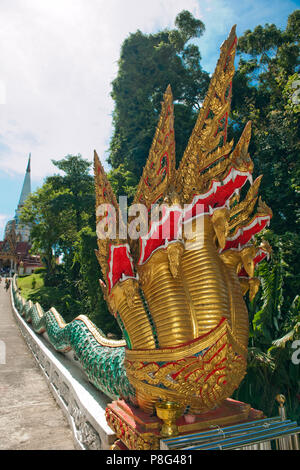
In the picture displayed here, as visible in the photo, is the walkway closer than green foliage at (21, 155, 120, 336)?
Yes

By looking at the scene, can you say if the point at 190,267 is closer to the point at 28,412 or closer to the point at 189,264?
the point at 189,264

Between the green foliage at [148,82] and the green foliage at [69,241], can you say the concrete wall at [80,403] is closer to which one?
the green foliage at [69,241]

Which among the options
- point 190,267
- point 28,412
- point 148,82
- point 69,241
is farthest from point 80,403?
point 69,241

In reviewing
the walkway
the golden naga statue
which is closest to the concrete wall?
the walkway

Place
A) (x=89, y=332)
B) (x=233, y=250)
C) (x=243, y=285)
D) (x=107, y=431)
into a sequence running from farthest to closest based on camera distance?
(x=89, y=332), (x=243, y=285), (x=233, y=250), (x=107, y=431)

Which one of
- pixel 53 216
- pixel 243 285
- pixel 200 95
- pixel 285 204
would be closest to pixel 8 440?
pixel 243 285

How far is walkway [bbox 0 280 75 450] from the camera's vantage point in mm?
3924

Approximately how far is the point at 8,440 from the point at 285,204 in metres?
10.2

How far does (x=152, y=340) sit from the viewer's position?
3.08m

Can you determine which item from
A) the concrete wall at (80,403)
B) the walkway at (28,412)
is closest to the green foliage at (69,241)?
the walkway at (28,412)

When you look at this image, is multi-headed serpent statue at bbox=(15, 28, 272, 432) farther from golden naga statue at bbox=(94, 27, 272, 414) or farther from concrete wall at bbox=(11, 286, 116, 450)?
concrete wall at bbox=(11, 286, 116, 450)

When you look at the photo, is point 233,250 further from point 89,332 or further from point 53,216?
point 53,216

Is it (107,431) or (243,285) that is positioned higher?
(243,285)

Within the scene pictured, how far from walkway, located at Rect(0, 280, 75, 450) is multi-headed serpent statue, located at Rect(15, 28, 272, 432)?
49.7 inches
